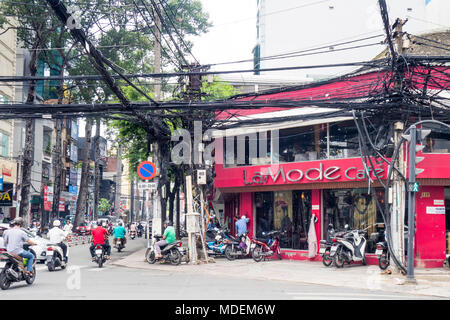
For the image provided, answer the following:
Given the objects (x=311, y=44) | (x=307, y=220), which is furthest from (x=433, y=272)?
(x=311, y=44)

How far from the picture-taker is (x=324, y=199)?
68.6ft

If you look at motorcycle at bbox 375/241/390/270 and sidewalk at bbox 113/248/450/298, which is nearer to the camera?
sidewalk at bbox 113/248/450/298

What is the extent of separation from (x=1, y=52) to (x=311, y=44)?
2161 centimetres

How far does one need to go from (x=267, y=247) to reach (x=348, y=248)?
12.5 feet

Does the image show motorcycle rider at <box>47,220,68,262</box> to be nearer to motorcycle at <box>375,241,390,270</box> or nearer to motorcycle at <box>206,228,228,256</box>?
motorcycle at <box>206,228,228,256</box>

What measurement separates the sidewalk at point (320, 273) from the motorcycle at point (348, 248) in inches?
12.9

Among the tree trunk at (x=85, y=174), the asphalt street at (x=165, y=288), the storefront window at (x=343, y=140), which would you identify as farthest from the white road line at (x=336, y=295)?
the tree trunk at (x=85, y=174)

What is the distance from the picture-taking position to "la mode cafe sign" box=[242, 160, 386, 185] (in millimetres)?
19062

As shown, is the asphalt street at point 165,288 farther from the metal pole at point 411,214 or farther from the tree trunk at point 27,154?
the tree trunk at point 27,154

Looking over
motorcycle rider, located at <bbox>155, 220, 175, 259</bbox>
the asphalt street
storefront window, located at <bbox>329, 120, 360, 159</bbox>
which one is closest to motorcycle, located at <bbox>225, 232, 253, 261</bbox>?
motorcycle rider, located at <bbox>155, 220, 175, 259</bbox>

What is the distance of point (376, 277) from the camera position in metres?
15.7
